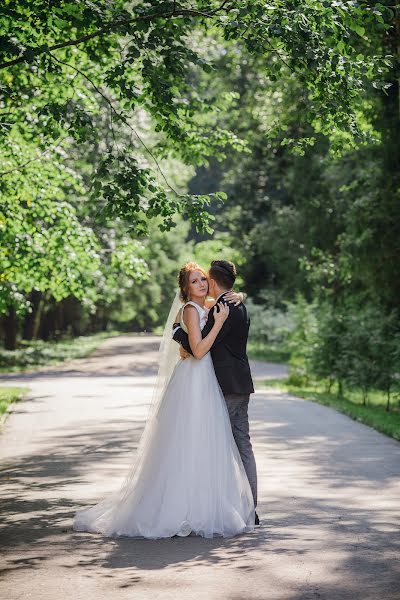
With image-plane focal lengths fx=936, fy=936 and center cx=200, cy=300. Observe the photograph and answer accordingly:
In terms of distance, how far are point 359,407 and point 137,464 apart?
12944 mm

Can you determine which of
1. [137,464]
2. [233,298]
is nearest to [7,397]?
[137,464]

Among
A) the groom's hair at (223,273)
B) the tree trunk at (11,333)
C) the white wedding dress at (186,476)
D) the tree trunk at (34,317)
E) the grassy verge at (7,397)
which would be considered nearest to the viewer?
the white wedding dress at (186,476)

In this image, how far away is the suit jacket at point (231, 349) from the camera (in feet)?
26.1

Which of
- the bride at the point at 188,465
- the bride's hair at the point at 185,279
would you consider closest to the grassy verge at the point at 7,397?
the bride at the point at 188,465

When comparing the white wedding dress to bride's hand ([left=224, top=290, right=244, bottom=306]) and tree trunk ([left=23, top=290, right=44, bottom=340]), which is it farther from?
tree trunk ([left=23, top=290, right=44, bottom=340])

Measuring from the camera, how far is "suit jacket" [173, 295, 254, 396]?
796cm

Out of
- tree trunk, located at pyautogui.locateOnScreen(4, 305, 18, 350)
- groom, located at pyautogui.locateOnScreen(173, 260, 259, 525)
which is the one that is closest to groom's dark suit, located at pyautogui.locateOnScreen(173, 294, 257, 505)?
groom, located at pyautogui.locateOnScreen(173, 260, 259, 525)

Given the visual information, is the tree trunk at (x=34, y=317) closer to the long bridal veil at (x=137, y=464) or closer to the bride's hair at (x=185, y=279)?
the long bridal veil at (x=137, y=464)

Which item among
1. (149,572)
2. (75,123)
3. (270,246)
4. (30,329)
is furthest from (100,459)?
(30,329)

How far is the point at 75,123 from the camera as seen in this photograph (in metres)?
11.3

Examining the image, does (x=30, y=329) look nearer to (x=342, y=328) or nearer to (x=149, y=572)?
(x=342, y=328)

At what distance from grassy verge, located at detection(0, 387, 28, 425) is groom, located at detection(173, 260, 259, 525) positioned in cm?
901

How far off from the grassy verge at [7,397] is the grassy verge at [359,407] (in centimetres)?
650

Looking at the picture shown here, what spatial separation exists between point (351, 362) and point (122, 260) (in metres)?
5.81
